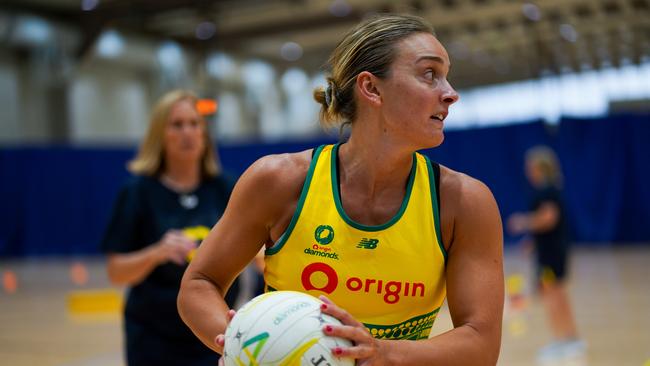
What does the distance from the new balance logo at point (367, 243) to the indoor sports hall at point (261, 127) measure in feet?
15.6

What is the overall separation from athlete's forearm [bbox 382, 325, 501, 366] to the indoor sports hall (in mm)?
4686

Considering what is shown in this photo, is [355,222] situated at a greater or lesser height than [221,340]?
greater

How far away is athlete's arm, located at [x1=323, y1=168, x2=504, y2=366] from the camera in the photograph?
5.51ft

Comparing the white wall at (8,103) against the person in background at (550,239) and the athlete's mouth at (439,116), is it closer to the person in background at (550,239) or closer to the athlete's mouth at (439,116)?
the person in background at (550,239)

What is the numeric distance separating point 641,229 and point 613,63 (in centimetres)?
1017

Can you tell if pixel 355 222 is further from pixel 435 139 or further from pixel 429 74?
pixel 429 74

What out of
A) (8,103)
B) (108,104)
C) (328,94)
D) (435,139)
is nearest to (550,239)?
(328,94)

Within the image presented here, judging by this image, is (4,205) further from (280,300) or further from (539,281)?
(280,300)

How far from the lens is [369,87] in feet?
6.31

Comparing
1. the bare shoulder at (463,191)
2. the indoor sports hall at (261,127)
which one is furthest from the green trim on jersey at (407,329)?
the indoor sports hall at (261,127)

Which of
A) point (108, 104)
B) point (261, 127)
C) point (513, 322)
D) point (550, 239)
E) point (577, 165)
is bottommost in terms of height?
point (261, 127)

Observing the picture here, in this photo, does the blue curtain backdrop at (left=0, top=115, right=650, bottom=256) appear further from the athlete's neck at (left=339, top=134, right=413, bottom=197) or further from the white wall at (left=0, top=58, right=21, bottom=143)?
the athlete's neck at (left=339, top=134, right=413, bottom=197)

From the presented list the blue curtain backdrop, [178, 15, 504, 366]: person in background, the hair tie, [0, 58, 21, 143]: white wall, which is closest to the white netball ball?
[178, 15, 504, 366]: person in background

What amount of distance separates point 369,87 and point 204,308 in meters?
0.75
